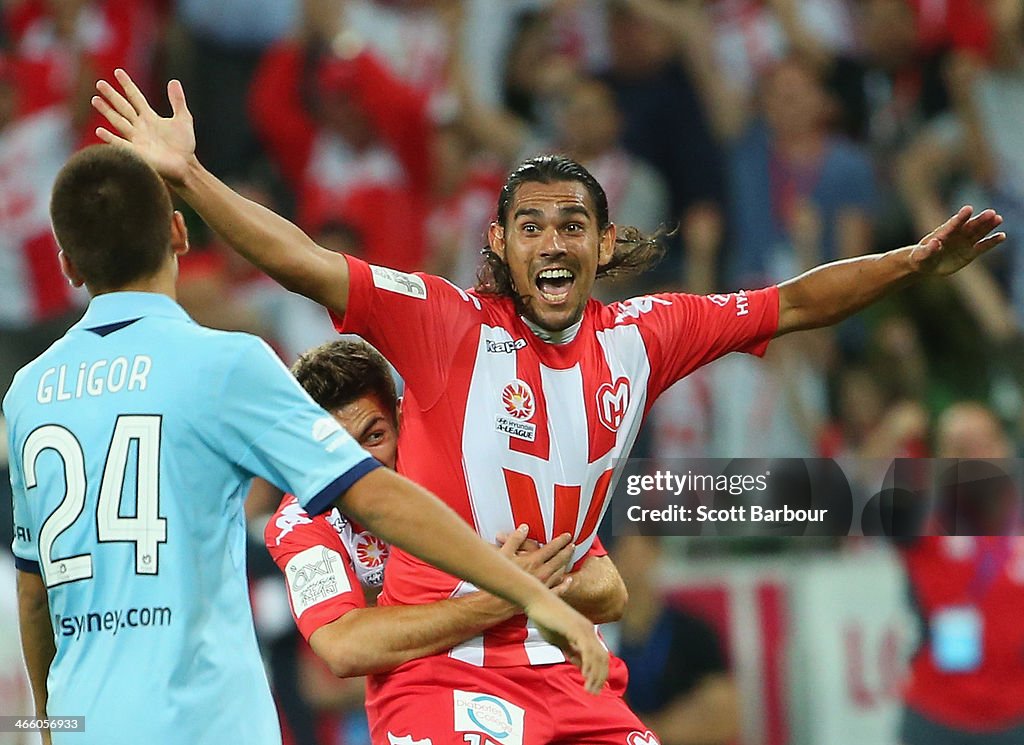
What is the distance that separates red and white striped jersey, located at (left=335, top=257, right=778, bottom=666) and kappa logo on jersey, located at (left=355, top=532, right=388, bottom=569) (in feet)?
0.56

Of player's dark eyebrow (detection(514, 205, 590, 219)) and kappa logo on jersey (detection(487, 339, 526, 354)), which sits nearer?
kappa logo on jersey (detection(487, 339, 526, 354))

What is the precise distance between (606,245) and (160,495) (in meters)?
2.06

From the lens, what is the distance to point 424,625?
3.96 m

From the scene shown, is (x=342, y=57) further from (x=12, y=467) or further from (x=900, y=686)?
(x=12, y=467)

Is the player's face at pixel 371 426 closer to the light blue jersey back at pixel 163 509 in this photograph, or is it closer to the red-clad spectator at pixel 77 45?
the light blue jersey back at pixel 163 509

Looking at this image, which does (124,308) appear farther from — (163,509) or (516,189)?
(516,189)

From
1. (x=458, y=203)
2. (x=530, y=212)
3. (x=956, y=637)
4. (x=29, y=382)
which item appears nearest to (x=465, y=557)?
(x=29, y=382)

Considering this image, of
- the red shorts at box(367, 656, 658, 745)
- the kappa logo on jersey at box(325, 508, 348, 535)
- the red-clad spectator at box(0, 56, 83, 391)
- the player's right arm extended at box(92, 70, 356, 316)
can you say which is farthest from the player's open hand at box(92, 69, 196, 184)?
the red-clad spectator at box(0, 56, 83, 391)

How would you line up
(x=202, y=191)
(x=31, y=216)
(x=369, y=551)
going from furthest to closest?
(x=31, y=216), (x=369, y=551), (x=202, y=191)

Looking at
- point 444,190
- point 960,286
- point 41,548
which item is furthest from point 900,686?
point 41,548

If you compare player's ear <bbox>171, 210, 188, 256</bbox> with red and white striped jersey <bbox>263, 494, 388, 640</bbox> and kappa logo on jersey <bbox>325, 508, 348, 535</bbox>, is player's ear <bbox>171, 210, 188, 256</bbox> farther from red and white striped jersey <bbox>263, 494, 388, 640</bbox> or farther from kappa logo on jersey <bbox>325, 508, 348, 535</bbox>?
kappa logo on jersey <bbox>325, 508, 348, 535</bbox>

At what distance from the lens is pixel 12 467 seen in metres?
3.16

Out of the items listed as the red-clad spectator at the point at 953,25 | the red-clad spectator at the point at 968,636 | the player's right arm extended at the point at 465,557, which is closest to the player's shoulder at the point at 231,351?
the player's right arm extended at the point at 465,557

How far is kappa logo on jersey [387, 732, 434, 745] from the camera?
3.91 metres
